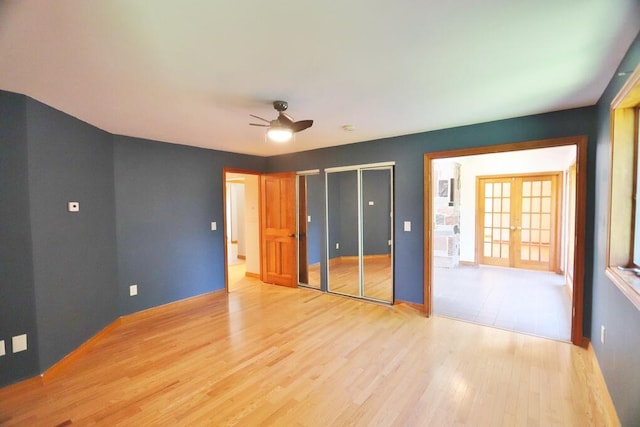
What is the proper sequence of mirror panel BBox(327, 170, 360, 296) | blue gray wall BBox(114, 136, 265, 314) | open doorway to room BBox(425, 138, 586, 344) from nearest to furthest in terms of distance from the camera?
blue gray wall BBox(114, 136, 265, 314) < open doorway to room BBox(425, 138, 586, 344) < mirror panel BBox(327, 170, 360, 296)

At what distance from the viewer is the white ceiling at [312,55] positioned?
54.0 inches

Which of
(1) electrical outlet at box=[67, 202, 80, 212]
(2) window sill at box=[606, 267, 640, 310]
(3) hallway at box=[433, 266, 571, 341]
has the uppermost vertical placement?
(1) electrical outlet at box=[67, 202, 80, 212]

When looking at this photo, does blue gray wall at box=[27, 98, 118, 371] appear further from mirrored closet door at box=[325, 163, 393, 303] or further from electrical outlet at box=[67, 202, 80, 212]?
mirrored closet door at box=[325, 163, 393, 303]

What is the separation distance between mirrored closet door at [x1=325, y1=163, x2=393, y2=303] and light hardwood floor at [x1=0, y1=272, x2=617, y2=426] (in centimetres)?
120

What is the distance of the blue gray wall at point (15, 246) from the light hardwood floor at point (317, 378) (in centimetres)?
Result: 23

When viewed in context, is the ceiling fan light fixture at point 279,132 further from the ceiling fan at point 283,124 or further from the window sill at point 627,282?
the window sill at point 627,282

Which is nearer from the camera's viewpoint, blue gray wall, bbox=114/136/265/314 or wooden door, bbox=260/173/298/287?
blue gray wall, bbox=114/136/265/314

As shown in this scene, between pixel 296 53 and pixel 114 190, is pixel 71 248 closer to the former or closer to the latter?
pixel 114 190

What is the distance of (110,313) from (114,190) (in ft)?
5.03

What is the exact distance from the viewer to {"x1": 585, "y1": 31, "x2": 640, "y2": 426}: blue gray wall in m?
1.57

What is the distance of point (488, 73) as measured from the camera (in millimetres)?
2068

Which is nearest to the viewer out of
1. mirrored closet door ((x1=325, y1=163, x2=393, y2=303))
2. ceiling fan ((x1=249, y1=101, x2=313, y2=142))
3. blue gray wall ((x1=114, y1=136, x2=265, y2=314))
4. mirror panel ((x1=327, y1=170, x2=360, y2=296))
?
ceiling fan ((x1=249, y1=101, x2=313, y2=142))

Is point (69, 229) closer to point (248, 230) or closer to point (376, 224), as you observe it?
point (248, 230)

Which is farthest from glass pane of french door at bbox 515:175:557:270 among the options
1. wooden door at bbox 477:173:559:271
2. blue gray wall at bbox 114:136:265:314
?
blue gray wall at bbox 114:136:265:314
